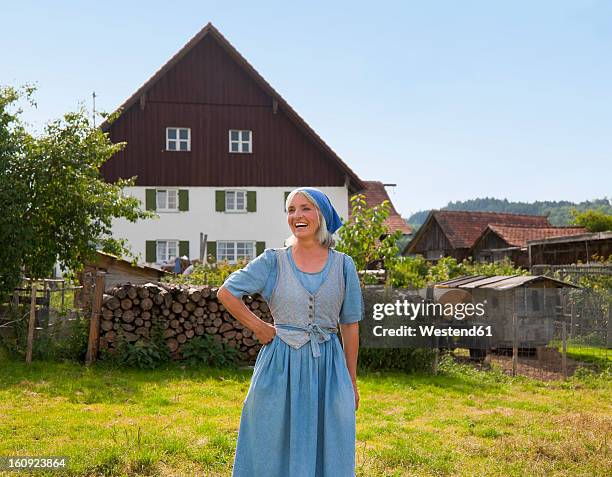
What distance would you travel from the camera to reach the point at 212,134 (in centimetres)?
2758

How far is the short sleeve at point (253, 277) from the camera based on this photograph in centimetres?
332

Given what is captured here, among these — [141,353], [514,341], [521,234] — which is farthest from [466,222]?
[141,353]

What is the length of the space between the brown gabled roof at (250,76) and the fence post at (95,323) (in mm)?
18231

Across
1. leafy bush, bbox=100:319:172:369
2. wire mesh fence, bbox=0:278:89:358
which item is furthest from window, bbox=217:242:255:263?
leafy bush, bbox=100:319:172:369

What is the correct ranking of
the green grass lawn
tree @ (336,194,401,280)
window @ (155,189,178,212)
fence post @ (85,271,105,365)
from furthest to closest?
1. window @ (155,189,178,212)
2. tree @ (336,194,401,280)
3. fence post @ (85,271,105,365)
4. the green grass lawn

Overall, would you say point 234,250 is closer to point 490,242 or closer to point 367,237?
point 490,242

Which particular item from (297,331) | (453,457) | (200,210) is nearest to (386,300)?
(453,457)

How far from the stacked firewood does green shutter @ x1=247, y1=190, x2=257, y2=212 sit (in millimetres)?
17906

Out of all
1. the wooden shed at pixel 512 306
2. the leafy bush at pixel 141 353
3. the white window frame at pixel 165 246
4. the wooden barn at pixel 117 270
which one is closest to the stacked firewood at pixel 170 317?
the leafy bush at pixel 141 353

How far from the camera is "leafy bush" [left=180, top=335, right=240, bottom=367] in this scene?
952 cm

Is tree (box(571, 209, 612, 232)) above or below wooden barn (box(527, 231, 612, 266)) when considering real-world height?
above

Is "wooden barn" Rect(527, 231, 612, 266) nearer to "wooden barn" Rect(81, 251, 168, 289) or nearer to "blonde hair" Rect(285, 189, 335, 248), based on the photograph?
"wooden barn" Rect(81, 251, 168, 289)

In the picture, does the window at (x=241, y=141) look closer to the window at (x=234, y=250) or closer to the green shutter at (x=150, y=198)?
the green shutter at (x=150, y=198)

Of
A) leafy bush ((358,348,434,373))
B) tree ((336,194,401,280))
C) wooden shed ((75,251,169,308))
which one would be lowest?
leafy bush ((358,348,434,373))
